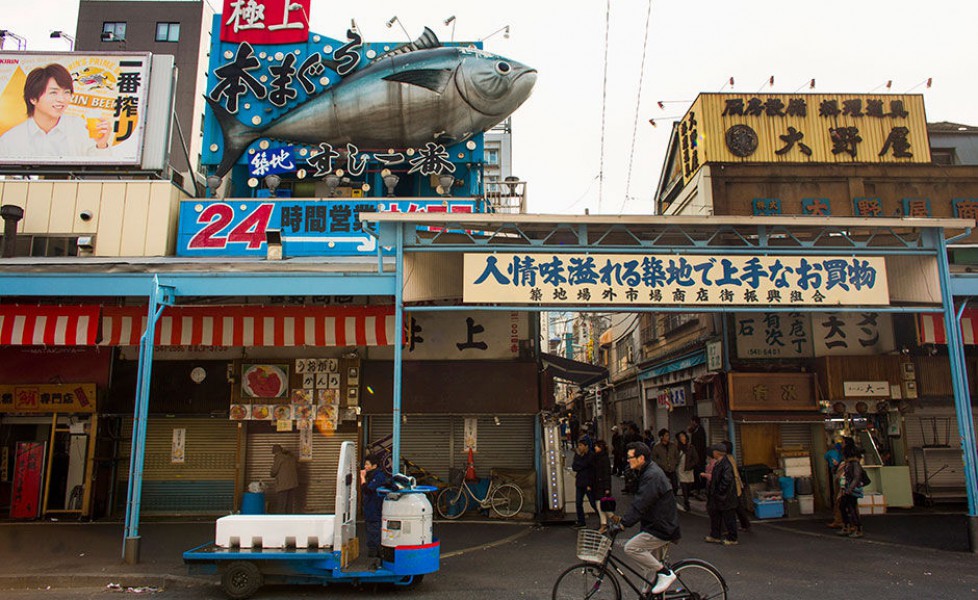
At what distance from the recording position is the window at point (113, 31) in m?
40.9

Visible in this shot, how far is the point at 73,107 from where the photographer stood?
1622cm

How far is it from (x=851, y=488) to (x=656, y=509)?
6.58 meters

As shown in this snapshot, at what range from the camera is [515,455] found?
14562 mm

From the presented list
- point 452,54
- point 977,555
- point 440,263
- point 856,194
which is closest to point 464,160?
point 452,54

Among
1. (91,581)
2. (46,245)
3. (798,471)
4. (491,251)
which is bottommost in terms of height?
(91,581)

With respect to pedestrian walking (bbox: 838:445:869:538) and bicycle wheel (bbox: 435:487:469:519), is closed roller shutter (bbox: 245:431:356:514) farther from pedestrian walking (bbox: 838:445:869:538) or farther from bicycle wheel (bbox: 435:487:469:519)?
pedestrian walking (bbox: 838:445:869:538)

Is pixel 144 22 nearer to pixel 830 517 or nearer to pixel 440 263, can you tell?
pixel 440 263

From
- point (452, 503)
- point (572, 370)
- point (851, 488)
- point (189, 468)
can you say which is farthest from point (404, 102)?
point (851, 488)

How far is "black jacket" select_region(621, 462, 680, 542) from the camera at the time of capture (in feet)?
22.1

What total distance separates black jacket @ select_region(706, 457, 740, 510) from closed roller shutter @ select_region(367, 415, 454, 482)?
5489 millimetres

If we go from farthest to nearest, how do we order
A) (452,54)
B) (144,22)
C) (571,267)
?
(144,22) < (452,54) < (571,267)

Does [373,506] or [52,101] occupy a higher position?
[52,101]

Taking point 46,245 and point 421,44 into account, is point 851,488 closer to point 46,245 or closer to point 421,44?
point 421,44

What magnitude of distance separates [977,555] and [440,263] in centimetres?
975
